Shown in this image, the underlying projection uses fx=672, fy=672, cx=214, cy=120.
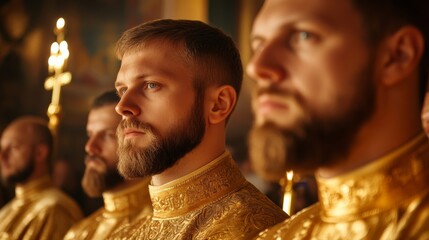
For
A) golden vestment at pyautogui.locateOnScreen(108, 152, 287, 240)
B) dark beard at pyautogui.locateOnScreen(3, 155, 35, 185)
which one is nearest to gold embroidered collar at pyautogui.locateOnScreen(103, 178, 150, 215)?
golden vestment at pyautogui.locateOnScreen(108, 152, 287, 240)

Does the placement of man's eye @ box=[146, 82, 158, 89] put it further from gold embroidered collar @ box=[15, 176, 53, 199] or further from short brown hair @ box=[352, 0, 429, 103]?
gold embroidered collar @ box=[15, 176, 53, 199]

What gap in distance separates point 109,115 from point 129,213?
1.63 feet

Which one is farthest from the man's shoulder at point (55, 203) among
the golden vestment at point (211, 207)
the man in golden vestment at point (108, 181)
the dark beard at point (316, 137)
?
the dark beard at point (316, 137)

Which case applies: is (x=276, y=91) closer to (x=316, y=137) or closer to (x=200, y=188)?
(x=316, y=137)

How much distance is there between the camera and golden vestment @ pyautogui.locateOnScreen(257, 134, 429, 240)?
137 cm

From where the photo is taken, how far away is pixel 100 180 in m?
3.34

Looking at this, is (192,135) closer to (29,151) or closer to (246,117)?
(29,151)

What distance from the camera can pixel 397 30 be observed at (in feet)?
4.58

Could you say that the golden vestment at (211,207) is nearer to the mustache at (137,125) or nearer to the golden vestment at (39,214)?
the mustache at (137,125)

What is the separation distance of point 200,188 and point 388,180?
968 millimetres

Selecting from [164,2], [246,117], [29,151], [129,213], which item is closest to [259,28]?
[129,213]

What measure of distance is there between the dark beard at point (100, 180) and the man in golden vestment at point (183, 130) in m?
0.94

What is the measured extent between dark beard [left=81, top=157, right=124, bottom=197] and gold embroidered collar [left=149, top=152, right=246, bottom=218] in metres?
1.03

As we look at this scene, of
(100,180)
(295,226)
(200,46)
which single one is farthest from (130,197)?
(295,226)
